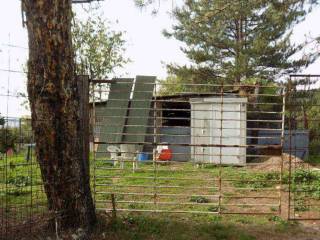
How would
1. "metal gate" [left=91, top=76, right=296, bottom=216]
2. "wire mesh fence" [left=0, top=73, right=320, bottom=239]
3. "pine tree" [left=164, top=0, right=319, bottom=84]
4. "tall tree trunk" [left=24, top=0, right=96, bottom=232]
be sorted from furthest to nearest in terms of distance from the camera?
"pine tree" [left=164, top=0, right=319, bottom=84], "metal gate" [left=91, top=76, right=296, bottom=216], "wire mesh fence" [left=0, top=73, right=320, bottom=239], "tall tree trunk" [left=24, top=0, right=96, bottom=232]

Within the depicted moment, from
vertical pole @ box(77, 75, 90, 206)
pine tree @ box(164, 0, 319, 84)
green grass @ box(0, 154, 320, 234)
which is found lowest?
green grass @ box(0, 154, 320, 234)

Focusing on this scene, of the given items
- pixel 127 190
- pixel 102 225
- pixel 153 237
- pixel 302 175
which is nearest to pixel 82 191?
pixel 102 225

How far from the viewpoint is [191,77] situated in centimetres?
2484

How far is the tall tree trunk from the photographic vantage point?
16.9 ft

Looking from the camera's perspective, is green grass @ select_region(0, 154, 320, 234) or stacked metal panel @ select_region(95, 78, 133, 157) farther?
stacked metal panel @ select_region(95, 78, 133, 157)

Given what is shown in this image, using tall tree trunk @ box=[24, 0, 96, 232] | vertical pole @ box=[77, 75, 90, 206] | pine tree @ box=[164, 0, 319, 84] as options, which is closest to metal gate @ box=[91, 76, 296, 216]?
vertical pole @ box=[77, 75, 90, 206]

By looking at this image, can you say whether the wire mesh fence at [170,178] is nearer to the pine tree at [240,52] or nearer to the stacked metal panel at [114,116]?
the stacked metal panel at [114,116]

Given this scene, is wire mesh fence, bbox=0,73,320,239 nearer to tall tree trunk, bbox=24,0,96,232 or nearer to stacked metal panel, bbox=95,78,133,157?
stacked metal panel, bbox=95,78,133,157

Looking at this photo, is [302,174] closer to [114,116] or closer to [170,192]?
[170,192]

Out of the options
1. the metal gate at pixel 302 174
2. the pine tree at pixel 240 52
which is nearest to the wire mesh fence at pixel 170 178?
the metal gate at pixel 302 174

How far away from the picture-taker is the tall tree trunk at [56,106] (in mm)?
5160

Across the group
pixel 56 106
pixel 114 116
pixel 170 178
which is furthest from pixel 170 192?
pixel 56 106

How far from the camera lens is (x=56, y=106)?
5250mm

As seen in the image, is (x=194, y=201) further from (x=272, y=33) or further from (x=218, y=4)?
(x=272, y=33)
